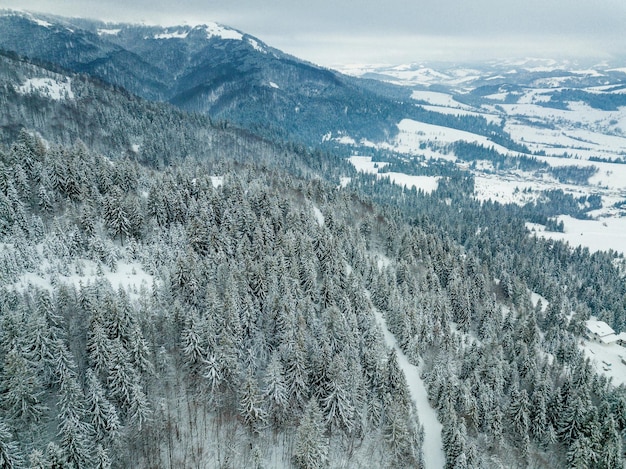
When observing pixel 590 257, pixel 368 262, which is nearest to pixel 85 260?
pixel 368 262

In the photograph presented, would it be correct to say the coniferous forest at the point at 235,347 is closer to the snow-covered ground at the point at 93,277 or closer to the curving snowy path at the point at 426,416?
the snow-covered ground at the point at 93,277

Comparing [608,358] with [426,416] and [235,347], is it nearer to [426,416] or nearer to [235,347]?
[426,416]

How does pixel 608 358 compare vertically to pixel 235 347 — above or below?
below

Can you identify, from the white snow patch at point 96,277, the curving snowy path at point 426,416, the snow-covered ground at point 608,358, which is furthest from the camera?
the snow-covered ground at point 608,358

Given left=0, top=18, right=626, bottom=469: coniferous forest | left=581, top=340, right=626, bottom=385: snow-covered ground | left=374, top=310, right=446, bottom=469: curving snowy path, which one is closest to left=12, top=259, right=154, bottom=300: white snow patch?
left=0, top=18, right=626, bottom=469: coniferous forest

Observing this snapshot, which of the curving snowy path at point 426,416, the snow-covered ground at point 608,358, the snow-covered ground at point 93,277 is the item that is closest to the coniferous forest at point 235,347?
the snow-covered ground at point 93,277

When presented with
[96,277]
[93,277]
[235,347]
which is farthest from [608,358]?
[93,277]
